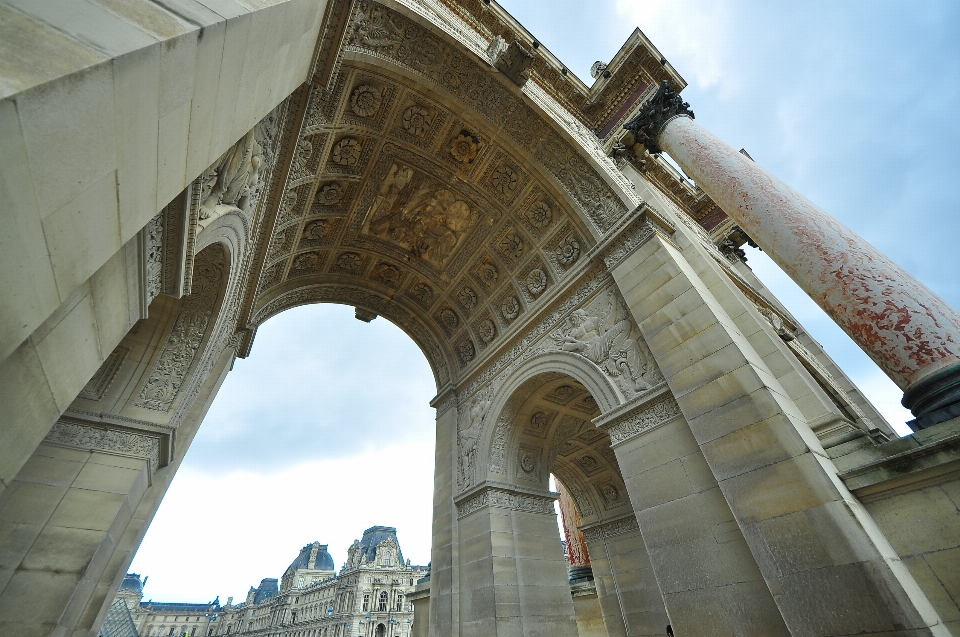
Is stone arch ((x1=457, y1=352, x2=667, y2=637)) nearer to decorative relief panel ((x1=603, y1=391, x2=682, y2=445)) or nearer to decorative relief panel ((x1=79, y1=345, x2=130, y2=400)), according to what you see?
decorative relief panel ((x1=603, y1=391, x2=682, y2=445))

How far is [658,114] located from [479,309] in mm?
6361

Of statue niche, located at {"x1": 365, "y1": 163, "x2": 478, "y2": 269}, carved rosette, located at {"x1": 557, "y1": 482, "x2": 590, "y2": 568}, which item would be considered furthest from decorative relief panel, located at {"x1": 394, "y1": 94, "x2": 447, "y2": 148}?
carved rosette, located at {"x1": 557, "y1": 482, "x2": 590, "y2": 568}

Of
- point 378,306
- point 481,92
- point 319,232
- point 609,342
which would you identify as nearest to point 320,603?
point 378,306

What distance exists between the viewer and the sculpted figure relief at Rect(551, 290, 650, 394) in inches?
275

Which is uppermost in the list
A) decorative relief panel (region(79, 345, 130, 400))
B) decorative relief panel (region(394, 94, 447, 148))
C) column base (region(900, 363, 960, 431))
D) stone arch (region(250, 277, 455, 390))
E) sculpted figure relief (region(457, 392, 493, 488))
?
decorative relief panel (region(394, 94, 447, 148))

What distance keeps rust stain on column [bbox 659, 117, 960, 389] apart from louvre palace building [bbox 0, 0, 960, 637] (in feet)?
0.12

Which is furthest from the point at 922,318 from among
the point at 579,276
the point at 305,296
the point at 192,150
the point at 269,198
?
the point at 305,296

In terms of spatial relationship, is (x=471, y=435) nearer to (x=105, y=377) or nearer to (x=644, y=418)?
(x=644, y=418)

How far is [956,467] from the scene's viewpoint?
3.70m

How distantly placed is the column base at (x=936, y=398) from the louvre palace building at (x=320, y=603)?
133 ft

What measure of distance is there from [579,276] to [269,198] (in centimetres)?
610

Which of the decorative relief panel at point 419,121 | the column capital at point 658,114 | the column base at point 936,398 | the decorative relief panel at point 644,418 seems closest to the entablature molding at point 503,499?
the decorative relief panel at point 644,418

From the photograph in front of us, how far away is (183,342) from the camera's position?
6.15 metres

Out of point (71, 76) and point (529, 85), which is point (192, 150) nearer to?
point (71, 76)
